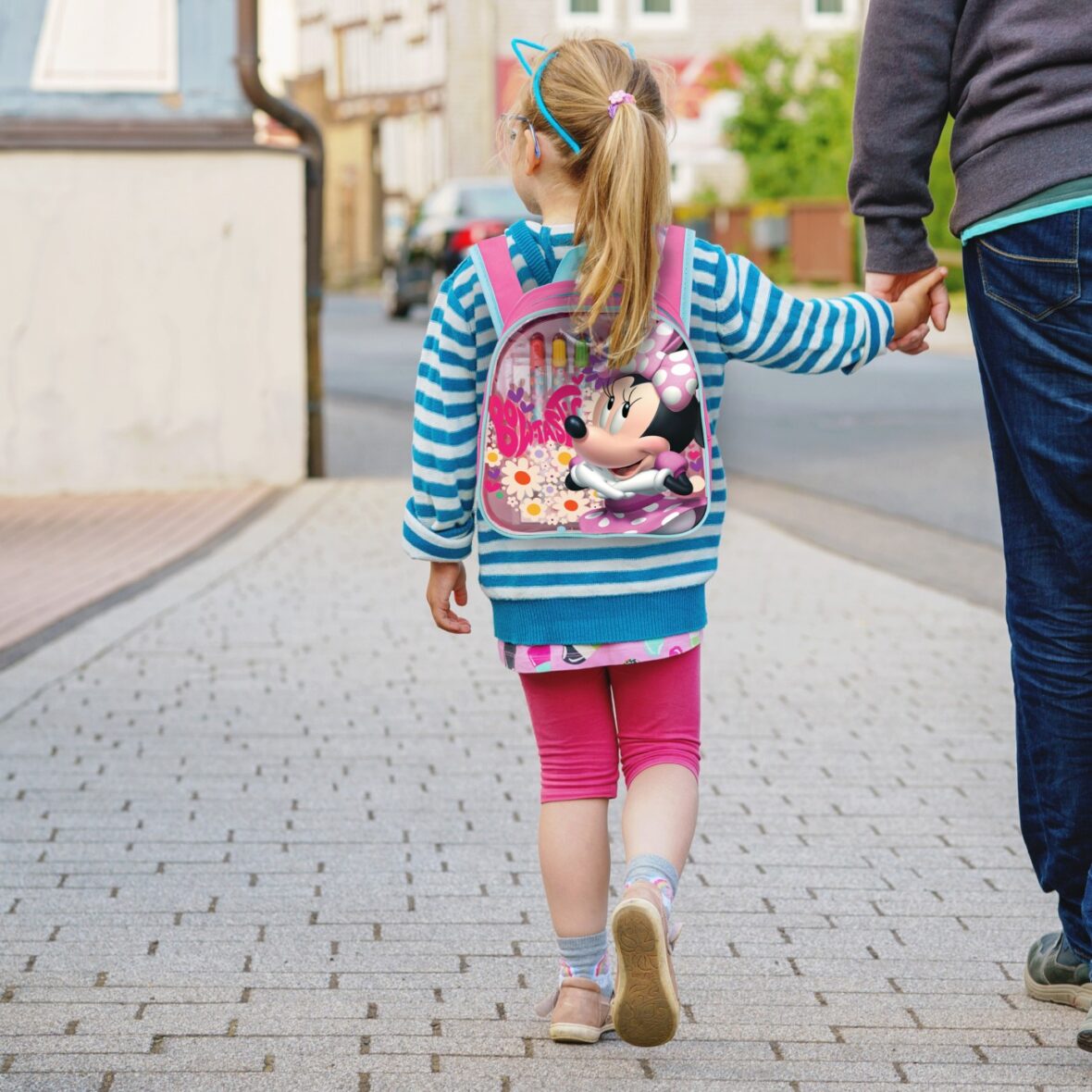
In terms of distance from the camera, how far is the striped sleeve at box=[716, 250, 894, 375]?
119 inches

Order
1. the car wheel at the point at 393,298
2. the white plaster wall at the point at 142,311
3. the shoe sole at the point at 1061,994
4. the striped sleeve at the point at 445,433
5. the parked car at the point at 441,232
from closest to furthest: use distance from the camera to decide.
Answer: the striped sleeve at the point at 445,433
the shoe sole at the point at 1061,994
the white plaster wall at the point at 142,311
the parked car at the point at 441,232
the car wheel at the point at 393,298

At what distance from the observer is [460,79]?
44.2m

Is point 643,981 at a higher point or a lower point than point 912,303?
lower

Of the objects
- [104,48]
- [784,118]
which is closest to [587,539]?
[104,48]

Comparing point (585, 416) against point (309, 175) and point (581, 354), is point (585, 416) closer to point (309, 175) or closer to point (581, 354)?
point (581, 354)

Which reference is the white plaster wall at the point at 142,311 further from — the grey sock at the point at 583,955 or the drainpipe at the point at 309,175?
the grey sock at the point at 583,955

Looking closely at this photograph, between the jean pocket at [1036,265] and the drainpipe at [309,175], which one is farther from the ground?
the jean pocket at [1036,265]

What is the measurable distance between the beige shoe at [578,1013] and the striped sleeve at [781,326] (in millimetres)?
983

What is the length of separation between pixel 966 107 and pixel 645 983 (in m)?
1.36

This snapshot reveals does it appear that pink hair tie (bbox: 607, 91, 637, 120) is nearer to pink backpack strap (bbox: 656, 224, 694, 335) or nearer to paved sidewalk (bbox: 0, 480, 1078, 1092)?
pink backpack strap (bbox: 656, 224, 694, 335)

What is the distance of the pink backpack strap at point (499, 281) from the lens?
9.80 ft

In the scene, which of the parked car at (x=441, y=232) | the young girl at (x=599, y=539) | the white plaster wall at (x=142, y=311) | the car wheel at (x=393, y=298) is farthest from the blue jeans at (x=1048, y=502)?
the car wheel at (x=393, y=298)

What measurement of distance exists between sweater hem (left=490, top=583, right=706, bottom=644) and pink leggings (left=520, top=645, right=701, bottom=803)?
98mm

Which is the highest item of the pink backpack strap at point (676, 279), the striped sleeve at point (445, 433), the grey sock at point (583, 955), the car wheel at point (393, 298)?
the pink backpack strap at point (676, 279)
